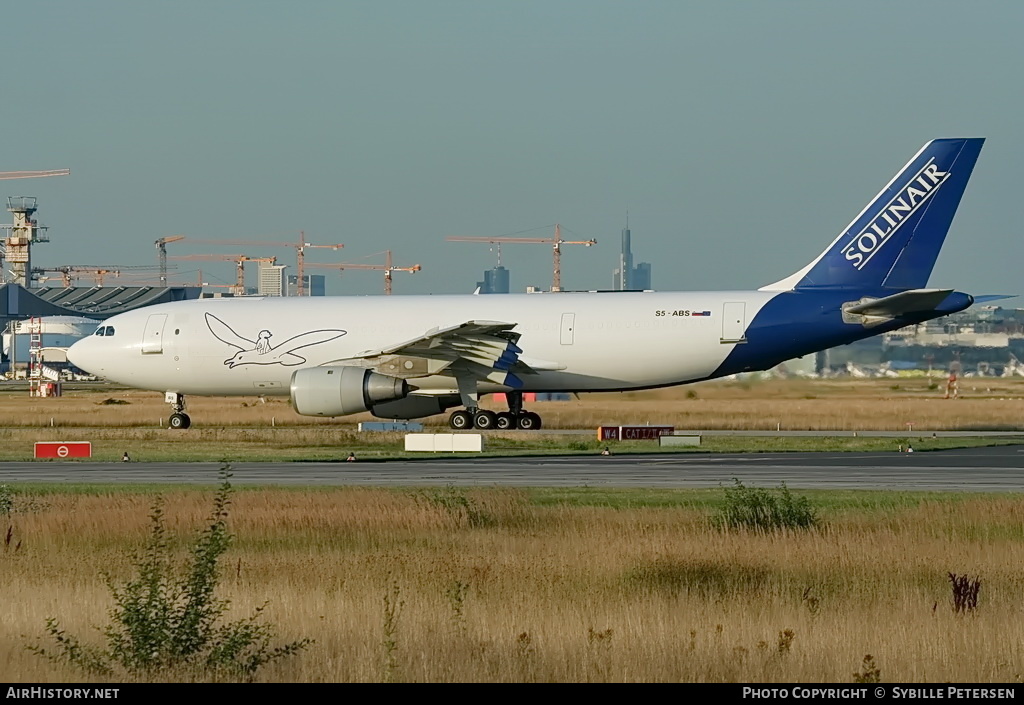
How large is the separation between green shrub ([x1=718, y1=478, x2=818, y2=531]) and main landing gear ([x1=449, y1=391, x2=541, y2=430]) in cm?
2070

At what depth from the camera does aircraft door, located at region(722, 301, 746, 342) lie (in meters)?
37.8

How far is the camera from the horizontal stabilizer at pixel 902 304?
35.6 metres

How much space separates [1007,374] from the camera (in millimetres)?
56781

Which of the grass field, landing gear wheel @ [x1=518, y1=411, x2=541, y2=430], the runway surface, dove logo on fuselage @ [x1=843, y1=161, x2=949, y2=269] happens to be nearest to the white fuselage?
landing gear wheel @ [x1=518, y1=411, x2=541, y2=430]

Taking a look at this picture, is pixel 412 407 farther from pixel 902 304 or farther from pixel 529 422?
pixel 902 304

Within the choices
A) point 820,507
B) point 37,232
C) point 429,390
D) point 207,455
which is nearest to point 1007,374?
point 429,390

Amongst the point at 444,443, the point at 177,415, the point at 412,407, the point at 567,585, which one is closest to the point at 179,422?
the point at 177,415

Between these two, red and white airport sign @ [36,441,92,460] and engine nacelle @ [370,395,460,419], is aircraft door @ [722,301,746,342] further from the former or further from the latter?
red and white airport sign @ [36,441,92,460]

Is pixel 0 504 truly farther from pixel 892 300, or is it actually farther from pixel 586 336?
pixel 892 300

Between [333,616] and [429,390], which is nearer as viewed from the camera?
[333,616]

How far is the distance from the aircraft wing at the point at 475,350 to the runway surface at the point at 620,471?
5.19m

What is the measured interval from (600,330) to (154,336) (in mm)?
13841
